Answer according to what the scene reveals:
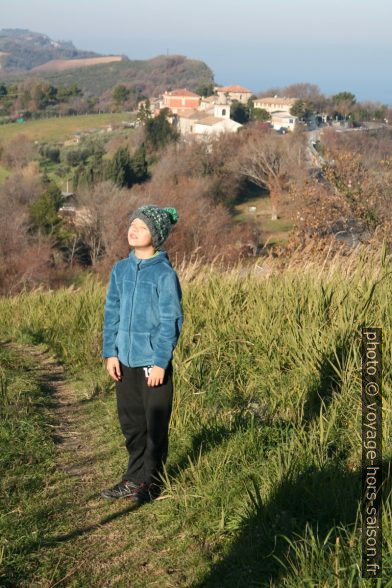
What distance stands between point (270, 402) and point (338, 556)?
177 cm

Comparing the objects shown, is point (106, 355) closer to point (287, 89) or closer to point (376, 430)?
point (376, 430)

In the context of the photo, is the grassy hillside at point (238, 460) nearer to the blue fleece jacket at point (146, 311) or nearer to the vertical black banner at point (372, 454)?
the vertical black banner at point (372, 454)

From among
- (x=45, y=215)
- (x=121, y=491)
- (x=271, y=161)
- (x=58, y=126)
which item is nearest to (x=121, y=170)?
(x=271, y=161)

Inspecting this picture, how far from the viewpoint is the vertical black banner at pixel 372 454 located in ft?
7.13

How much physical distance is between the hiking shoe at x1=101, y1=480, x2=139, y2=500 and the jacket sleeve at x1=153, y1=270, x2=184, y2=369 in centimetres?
64

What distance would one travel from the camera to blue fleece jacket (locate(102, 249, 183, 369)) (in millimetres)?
3016

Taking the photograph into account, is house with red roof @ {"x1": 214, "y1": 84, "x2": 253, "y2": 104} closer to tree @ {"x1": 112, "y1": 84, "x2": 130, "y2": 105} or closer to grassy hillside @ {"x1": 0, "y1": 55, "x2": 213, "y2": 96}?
tree @ {"x1": 112, "y1": 84, "x2": 130, "y2": 105}

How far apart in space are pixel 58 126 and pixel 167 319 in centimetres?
9704

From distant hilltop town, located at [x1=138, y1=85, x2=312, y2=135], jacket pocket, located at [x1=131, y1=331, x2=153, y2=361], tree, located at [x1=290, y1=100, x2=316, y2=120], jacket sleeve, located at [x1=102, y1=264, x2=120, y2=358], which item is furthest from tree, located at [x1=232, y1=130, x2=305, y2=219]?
jacket pocket, located at [x1=131, y1=331, x2=153, y2=361]

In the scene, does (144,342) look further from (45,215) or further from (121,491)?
(45,215)

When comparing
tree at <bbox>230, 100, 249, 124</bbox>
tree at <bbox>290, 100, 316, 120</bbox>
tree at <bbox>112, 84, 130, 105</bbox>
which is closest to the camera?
tree at <bbox>290, 100, 316, 120</bbox>

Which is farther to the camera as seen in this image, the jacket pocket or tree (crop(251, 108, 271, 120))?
tree (crop(251, 108, 271, 120))

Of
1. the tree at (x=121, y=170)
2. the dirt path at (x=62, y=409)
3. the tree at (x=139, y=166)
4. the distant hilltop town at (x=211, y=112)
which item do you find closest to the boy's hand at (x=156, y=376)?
the dirt path at (x=62, y=409)

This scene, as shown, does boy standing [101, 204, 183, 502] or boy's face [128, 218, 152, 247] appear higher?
boy's face [128, 218, 152, 247]
